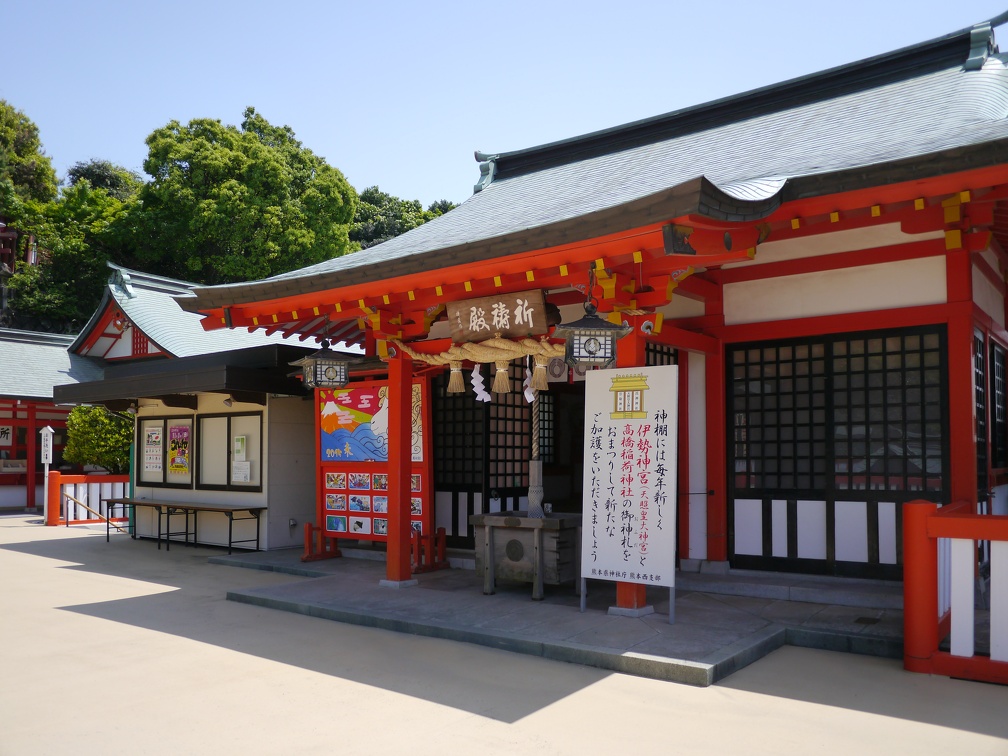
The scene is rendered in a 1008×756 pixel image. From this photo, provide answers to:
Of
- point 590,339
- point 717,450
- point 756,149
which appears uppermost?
point 756,149

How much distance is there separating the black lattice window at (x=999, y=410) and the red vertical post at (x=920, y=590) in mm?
3144

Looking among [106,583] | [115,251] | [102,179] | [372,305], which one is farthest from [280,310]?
[102,179]

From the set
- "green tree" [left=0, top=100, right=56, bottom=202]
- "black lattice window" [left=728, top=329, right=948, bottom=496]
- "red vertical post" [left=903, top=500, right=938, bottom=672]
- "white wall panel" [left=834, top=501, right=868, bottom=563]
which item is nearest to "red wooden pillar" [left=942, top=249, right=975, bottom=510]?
"black lattice window" [left=728, top=329, right=948, bottom=496]

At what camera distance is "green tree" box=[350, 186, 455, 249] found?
34.6 m

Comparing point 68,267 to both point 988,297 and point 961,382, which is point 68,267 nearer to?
point 988,297

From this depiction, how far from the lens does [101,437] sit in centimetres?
1717

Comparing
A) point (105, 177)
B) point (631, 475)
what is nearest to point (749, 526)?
point (631, 475)

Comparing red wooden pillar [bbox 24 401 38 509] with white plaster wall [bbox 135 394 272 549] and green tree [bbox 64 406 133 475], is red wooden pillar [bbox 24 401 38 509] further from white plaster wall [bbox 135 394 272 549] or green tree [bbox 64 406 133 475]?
white plaster wall [bbox 135 394 272 549]

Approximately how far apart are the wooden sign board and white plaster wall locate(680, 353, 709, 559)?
1996 mm

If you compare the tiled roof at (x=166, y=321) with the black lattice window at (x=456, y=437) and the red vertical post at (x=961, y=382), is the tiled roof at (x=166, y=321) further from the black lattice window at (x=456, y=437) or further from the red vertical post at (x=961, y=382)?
the red vertical post at (x=961, y=382)

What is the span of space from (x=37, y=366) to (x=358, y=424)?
48.0ft

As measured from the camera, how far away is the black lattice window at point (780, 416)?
7.61 m

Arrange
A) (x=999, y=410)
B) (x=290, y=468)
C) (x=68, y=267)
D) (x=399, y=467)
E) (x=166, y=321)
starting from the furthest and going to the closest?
1. (x=68, y=267)
2. (x=166, y=321)
3. (x=290, y=468)
4. (x=399, y=467)
5. (x=999, y=410)

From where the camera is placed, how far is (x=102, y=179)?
119 ft
